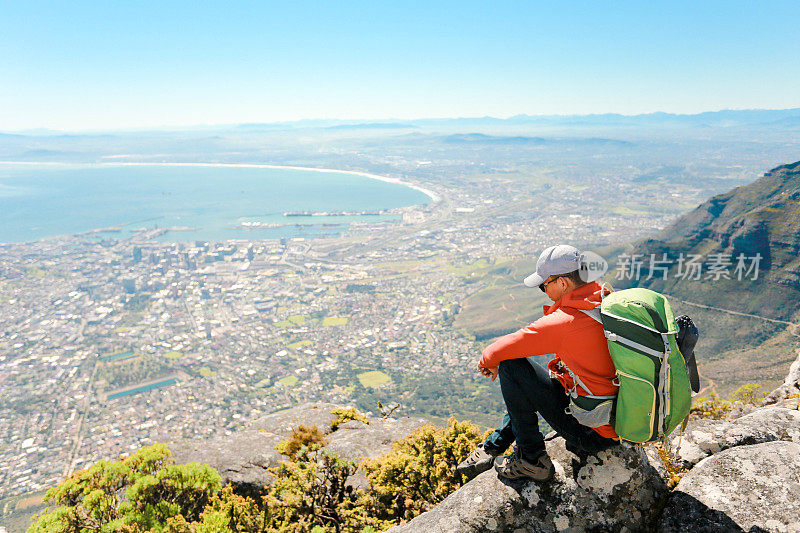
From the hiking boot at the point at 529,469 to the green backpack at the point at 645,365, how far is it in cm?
85

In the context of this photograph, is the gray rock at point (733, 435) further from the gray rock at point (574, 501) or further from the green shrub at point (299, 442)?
the green shrub at point (299, 442)

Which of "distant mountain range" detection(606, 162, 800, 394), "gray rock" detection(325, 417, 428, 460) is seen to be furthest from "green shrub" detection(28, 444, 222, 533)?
"distant mountain range" detection(606, 162, 800, 394)

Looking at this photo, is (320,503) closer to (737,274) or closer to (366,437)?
(366,437)

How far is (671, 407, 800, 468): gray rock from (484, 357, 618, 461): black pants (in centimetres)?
161

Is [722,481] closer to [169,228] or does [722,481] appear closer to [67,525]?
[67,525]

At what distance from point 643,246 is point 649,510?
5213 inches

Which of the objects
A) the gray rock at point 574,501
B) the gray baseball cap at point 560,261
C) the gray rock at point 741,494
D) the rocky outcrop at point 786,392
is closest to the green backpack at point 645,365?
the gray baseball cap at point 560,261

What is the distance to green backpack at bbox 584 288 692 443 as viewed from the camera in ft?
11.5

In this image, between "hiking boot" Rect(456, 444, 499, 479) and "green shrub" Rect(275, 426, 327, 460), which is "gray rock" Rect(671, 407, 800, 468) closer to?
"hiking boot" Rect(456, 444, 499, 479)

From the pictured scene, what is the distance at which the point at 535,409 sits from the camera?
426cm

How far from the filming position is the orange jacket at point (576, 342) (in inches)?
149

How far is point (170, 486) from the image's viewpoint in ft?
22.4

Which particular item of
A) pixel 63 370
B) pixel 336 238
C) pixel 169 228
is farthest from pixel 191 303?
pixel 169 228

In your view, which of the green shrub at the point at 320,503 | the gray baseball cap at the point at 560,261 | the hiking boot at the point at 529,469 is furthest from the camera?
the green shrub at the point at 320,503
